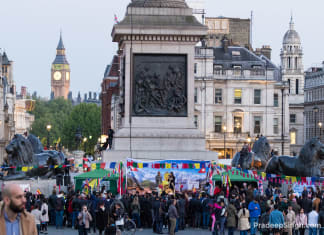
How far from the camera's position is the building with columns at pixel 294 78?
12425 centimetres

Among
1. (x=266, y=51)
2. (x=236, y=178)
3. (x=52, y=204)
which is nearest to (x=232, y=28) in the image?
(x=266, y=51)

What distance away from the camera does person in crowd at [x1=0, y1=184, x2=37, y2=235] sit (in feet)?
34.0

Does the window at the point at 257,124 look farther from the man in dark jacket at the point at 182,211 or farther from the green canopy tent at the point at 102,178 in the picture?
the man in dark jacket at the point at 182,211

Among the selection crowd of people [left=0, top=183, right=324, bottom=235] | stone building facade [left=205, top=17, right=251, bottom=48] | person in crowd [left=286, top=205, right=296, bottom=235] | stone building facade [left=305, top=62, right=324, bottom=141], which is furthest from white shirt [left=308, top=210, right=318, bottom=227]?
stone building facade [left=305, top=62, right=324, bottom=141]

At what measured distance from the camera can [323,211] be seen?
85.8ft

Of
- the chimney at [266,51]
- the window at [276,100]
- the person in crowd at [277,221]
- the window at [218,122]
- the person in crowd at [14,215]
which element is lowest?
the person in crowd at [277,221]

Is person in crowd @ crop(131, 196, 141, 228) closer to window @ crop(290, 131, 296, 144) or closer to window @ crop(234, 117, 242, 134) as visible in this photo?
window @ crop(234, 117, 242, 134)

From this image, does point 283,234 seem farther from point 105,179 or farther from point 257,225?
point 105,179

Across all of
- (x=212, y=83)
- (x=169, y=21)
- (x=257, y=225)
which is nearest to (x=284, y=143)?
(x=212, y=83)

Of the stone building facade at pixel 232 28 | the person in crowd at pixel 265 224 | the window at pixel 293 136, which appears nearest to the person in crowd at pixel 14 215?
the person in crowd at pixel 265 224

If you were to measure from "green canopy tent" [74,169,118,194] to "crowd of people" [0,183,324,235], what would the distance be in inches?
27.8

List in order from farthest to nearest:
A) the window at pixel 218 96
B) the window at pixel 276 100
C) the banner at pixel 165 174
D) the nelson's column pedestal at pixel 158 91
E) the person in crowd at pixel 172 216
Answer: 1. the window at pixel 276 100
2. the window at pixel 218 96
3. the nelson's column pedestal at pixel 158 91
4. the banner at pixel 165 174
5. the person in crowd at pixel 172 216

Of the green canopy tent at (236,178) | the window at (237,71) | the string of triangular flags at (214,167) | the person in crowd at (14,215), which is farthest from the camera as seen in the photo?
the window at (237,71)

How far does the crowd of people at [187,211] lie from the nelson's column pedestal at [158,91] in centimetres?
418
